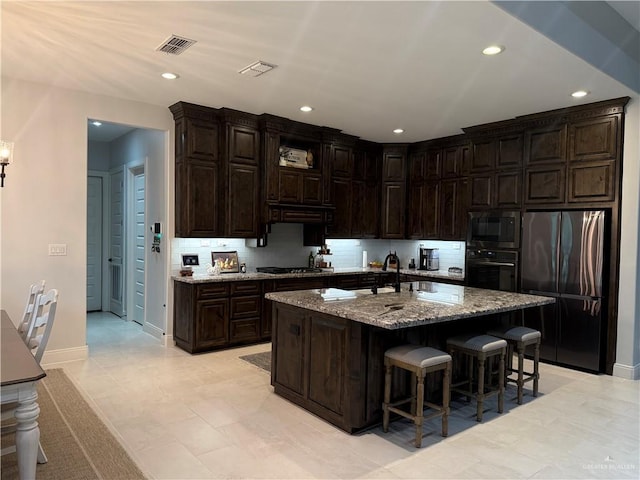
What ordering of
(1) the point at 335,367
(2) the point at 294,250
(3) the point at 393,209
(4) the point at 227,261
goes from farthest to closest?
(3) the point at 393,209
(2) the point at 294,250
(4) the point at 227,261
(1) the point at 335,367

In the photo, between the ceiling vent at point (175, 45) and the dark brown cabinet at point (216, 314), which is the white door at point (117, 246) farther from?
the ceiling vent at point (175, 45)

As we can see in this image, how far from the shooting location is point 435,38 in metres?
3.12

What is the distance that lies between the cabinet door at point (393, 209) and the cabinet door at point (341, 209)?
698 mm

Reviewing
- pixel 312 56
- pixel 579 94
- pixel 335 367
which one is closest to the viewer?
pixel 335 367

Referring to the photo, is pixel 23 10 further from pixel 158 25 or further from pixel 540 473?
pixel 540 473

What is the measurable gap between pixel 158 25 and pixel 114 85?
5.41 ft

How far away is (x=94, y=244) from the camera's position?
7277 mm

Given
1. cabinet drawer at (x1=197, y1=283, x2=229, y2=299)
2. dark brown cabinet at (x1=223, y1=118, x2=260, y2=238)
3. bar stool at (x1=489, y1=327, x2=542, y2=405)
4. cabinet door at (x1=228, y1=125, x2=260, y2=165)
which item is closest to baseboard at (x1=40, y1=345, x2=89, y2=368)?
cabinet drawer at (x1=197, y1=283, x2=229, y2=299)

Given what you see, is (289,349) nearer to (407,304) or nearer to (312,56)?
(407,304)

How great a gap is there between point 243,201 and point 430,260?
124 inches

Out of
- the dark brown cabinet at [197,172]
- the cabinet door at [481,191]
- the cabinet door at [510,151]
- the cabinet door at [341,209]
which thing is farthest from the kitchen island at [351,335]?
the cabinet door at [341,209]

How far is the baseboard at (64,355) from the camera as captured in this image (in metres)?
4.42

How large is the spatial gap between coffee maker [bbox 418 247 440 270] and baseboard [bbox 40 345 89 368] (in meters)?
4.80

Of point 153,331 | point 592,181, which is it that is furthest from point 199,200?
point 592,181
